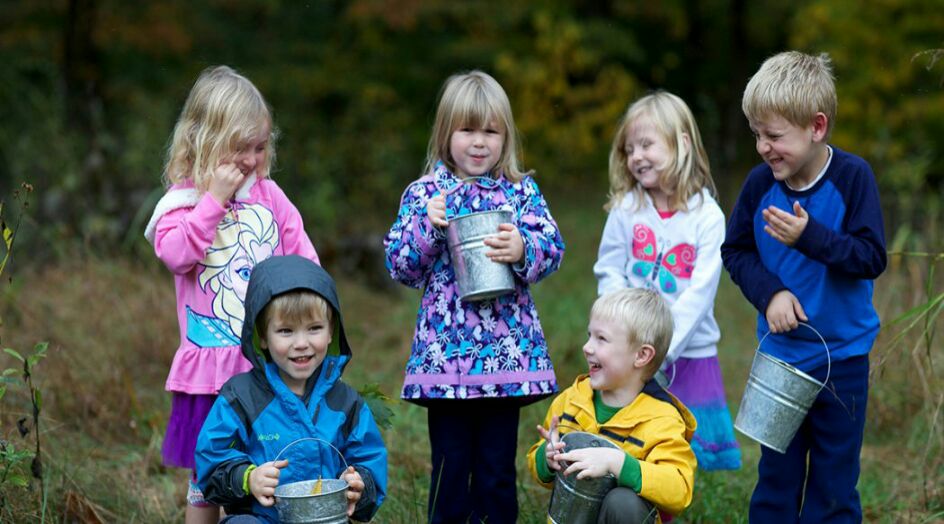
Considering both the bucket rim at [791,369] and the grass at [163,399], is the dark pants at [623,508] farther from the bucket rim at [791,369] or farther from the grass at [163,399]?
the grass at [163,399]

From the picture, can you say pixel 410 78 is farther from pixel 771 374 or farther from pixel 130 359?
pixel 771 374

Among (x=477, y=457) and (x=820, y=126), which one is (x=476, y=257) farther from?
(x=820, y=126)

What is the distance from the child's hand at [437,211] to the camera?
3.57 meters

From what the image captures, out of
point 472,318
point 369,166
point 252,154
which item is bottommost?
point 472,318

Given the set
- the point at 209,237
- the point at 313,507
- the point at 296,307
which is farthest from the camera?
the point at 209,237

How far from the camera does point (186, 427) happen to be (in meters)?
3.59

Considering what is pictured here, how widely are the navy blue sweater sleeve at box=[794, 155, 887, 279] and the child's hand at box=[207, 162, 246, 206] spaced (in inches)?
72.3

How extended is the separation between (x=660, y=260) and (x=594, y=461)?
127cm

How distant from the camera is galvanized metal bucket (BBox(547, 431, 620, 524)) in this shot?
10.2 feet

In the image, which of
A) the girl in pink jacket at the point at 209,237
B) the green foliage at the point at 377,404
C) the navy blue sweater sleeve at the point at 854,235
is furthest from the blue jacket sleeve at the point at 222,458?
the navy blue sweater sleeve at the point at 854,235

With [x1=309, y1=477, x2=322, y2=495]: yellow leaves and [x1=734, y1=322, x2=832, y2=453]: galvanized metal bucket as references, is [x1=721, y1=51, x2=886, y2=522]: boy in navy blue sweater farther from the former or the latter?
[x1=309, y1=477, x2=322, y2=495]: yellow leaves

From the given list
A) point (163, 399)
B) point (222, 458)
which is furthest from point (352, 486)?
point (163, 399)

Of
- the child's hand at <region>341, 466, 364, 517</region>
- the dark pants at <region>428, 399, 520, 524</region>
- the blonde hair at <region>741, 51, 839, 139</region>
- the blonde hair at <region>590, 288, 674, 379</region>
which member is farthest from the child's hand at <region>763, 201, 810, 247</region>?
the child's hand at <region>341, 466, 364, 517</region>

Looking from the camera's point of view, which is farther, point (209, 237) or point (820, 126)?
point (209, 237)
